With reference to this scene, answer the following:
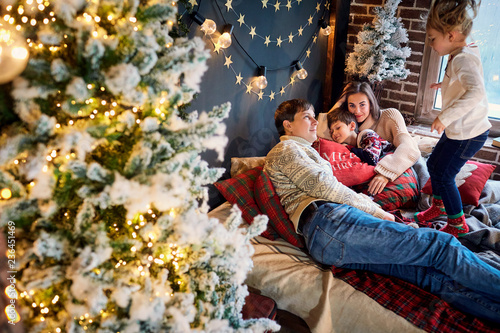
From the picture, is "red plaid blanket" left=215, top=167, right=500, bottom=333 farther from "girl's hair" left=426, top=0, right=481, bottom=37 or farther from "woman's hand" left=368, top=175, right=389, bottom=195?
"girl's hair" left=426, top=0, right=481, bottom=37

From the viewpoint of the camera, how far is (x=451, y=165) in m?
2.01

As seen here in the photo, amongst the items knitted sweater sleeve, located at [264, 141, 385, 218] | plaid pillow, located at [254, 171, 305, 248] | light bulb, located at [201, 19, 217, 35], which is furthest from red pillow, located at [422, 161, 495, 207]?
light bulb, located at [201, 19, 217, 35]

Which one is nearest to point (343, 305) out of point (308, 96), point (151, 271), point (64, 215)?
point (151, 271)

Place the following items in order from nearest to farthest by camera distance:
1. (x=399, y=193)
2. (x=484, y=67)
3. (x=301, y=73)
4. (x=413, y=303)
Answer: (x=413, y=303) → (x=399, y=193) → (x=301, y=73) → (x=484, y=67)

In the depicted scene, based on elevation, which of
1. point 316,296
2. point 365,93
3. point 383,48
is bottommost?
point 316,296

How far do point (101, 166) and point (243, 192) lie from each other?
1318 mm

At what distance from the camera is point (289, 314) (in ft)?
5.50

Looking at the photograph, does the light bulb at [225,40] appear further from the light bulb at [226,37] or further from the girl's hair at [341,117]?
the girl's hair at [341,117]

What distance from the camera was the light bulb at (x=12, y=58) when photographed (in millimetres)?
811

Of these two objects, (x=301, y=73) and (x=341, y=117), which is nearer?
(x=341, y=117)

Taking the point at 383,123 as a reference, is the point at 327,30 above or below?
above

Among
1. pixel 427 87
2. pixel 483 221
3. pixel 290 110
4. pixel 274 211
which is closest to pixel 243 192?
pixel 274 211

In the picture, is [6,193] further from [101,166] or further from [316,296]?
[316,296]

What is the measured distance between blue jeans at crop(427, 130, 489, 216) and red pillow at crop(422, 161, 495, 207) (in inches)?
9.2
